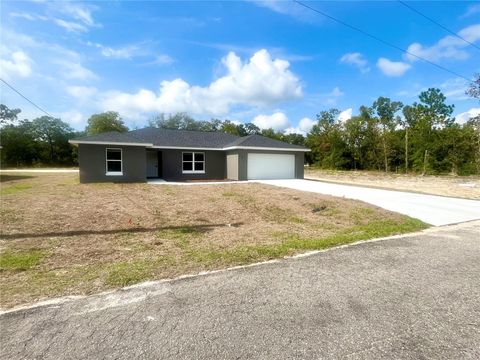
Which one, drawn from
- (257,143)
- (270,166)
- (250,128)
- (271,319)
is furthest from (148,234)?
(250,128)

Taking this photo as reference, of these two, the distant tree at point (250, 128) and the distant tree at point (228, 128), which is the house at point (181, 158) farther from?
the distant tree at point (250, 128)

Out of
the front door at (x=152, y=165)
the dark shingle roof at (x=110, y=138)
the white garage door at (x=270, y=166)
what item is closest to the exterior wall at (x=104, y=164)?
the dark shingle roof at (x=110, y=138)

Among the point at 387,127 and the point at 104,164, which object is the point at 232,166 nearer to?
the point at 104,164

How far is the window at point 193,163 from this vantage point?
20703mm

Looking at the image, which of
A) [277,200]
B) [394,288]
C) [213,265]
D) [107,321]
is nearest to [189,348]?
[107,321]

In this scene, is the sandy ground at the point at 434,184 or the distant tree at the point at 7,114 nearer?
the sandy ground at the point at 434,184

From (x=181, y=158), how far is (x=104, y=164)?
5.31m

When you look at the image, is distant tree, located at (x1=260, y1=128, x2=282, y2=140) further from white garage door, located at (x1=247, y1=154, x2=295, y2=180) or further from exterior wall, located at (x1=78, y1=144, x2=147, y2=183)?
exterior wall, located at (x1=78, y1=144, x2=147, y2=183)

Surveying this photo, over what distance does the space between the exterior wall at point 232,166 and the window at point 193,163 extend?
1.91m

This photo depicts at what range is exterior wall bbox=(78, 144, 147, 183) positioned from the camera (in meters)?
16.3

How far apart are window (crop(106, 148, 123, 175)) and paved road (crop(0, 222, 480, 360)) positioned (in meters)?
15.0

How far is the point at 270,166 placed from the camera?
21391mm

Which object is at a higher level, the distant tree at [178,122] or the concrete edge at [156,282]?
the distant tree at [178,122]

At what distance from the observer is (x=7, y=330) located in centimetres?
268
